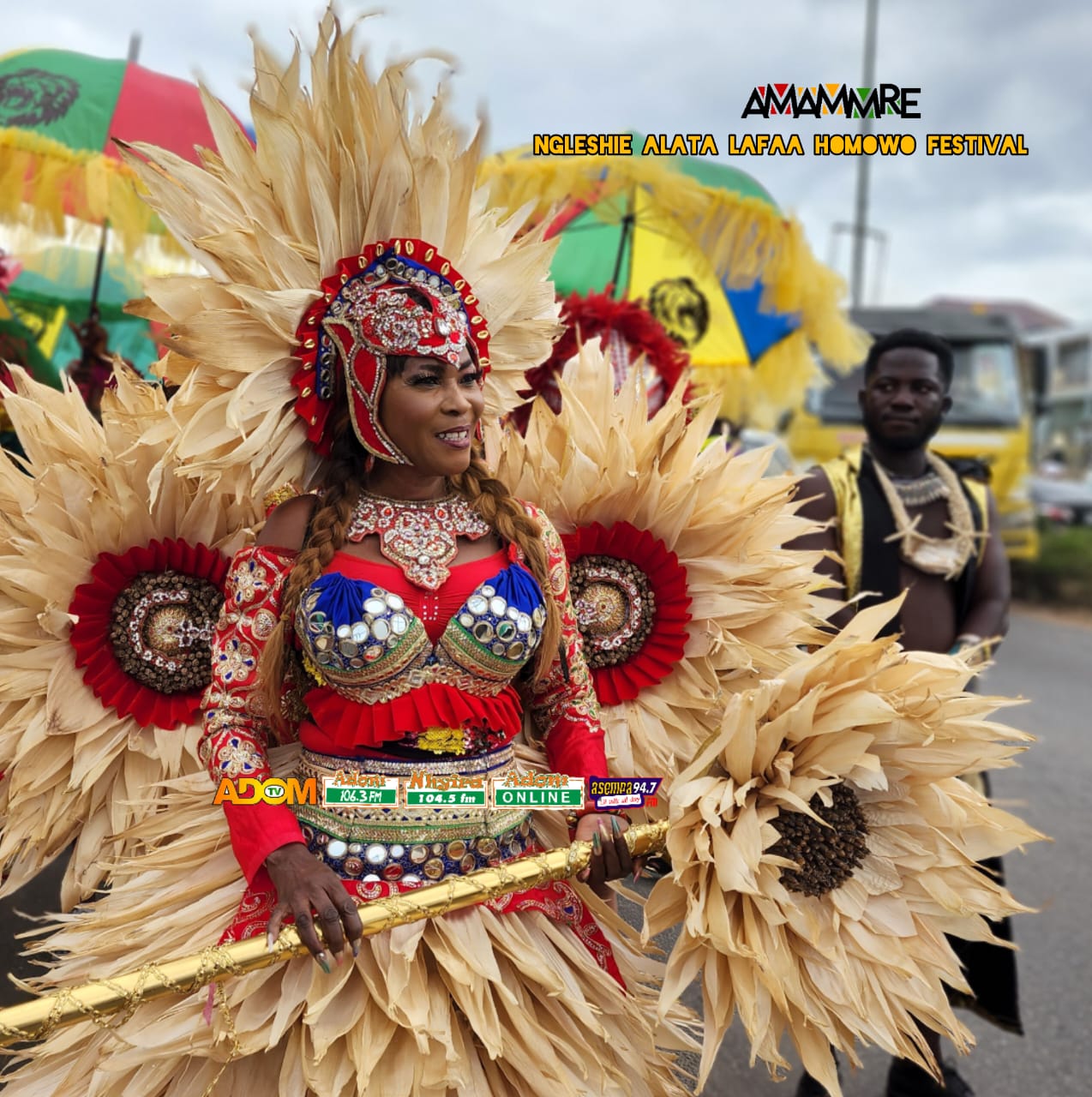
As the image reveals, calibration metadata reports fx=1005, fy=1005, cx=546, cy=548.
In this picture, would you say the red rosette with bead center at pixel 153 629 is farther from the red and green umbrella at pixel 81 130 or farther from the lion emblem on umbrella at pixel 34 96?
the lion emblem on umbrella at pixel 34 96

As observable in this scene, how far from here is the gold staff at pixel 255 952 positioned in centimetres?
131

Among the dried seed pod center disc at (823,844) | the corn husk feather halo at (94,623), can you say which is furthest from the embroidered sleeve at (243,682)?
the dried seed pod center disc at (823,844)

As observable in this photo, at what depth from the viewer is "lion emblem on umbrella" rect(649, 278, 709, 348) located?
4.81m

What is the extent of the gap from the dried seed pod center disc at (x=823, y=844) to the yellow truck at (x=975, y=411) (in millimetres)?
9849

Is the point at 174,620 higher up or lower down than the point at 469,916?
higher up

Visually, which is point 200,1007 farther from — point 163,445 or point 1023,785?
point 1023,785

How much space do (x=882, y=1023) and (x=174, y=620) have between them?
159cm

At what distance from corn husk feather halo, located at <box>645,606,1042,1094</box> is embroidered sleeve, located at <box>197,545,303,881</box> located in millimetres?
707

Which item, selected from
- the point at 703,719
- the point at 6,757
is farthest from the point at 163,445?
the point at 703,719

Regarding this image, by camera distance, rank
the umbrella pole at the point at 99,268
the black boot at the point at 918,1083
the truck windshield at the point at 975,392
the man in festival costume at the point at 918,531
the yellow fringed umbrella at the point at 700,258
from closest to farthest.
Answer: the black boot at the point at 918,1083 → the man in festival costume at the point at 918,531 → the yellow fringed umbrella at the point at 700,258 → the umbrella pole at the point at 99,268 → the truck windshield at the point at 975,392

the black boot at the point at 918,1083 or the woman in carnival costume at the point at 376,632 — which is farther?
the black boot at the point at 918,1083

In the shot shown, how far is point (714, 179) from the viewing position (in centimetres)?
431

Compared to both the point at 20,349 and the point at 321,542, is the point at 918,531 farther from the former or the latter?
the point at 20,349

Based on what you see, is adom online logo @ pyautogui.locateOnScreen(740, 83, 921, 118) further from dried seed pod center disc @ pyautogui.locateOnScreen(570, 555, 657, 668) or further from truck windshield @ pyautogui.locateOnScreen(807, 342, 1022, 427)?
truck windshield @ pyautogui.locateOnScreen(807, 342, 1022, 427)
